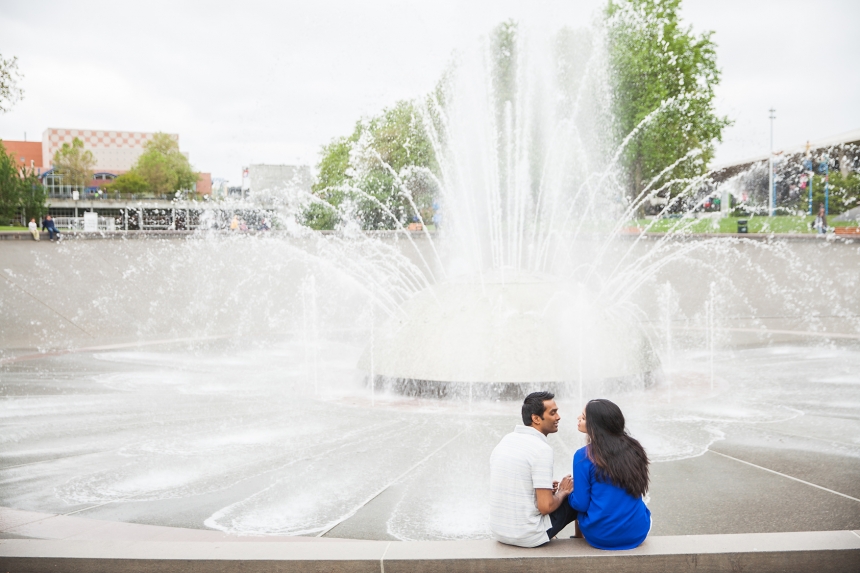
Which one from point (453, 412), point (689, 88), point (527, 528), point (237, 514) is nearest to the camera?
point (527, 528)

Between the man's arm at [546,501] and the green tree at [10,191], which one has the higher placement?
the green tree at [10,191]

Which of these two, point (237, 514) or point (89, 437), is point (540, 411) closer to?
point (237, 514)

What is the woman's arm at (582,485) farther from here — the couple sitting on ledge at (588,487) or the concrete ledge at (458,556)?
the concrete ledge at (458,556)

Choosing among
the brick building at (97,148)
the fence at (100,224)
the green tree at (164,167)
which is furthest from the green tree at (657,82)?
the brick building at (97,148)

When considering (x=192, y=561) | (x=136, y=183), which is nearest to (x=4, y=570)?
(x=192, y=561)

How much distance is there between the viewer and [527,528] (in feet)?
13.1

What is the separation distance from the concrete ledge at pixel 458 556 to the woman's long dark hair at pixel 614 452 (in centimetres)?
37

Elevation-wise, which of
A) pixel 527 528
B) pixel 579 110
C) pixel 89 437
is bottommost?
pixel 89 437

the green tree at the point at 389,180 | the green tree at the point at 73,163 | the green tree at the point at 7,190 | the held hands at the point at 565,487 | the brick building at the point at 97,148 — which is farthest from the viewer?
the brick building at the point at 97,148

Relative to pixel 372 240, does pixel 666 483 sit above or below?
below

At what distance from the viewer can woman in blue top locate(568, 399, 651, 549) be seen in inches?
153

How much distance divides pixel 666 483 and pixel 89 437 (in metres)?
5.94

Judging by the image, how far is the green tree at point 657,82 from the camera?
39438mm

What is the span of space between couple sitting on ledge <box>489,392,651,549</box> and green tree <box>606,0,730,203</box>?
3718 centimetres
